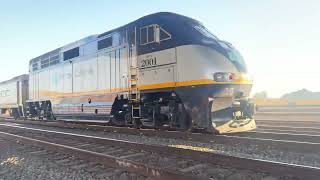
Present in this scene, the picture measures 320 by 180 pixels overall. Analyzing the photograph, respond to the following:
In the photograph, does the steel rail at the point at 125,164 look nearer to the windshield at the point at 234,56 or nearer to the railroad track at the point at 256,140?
the railroad track at the point at 256,140

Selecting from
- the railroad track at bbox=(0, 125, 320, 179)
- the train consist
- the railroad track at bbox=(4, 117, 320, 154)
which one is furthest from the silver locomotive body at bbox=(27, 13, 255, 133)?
the railroad track at bbox=(0, 125, 320, 179)

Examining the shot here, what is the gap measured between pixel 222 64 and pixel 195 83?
1035 mm

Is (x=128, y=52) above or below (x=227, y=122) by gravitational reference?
above

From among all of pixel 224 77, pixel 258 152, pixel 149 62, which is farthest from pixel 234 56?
pixel 258 152

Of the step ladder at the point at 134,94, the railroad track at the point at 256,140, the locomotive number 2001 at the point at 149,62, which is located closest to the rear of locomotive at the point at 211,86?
the railroad track at the point at 256,140

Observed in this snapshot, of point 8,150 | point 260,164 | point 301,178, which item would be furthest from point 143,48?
point 301,178

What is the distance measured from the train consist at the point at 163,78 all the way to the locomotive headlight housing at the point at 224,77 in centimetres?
3

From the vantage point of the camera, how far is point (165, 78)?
1108cm

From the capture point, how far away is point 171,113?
35.8 ft

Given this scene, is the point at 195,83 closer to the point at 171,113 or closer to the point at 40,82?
the point at 171,113

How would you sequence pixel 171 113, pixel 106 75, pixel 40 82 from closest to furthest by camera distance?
pixel 171 113 < pixel 106 75 < pixel 40 82

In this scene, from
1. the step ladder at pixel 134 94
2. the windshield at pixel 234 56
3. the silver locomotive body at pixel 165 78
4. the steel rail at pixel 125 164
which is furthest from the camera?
the step ladder at pixel 134 94

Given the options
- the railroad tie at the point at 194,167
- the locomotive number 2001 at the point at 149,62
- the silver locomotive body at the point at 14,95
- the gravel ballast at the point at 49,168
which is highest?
the locomotive number 2001 at the point at 149,62

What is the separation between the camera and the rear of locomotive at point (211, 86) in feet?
33.0
